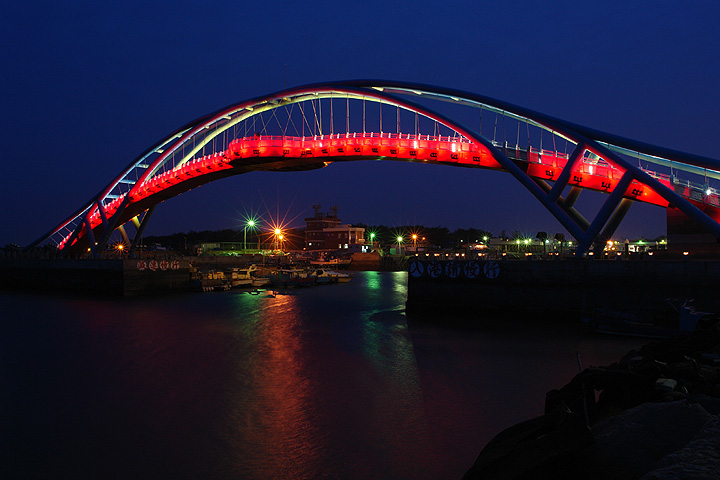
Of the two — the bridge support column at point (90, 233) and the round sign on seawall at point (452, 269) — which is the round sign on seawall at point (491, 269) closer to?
the round sign on seawall at point (452, 269)

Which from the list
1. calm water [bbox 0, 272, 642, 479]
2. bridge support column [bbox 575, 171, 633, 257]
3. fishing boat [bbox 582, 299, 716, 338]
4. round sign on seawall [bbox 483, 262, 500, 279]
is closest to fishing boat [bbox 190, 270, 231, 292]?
calm water [bbox 0, 272, 642, 479]

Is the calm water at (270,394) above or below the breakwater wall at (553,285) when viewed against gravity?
below

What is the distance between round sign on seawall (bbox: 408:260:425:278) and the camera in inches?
1120

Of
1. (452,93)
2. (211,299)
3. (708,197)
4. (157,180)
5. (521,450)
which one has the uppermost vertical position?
(452,93)

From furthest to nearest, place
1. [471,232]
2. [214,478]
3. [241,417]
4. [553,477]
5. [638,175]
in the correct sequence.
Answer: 1. [471,232]
2. [638,175]
3. [241,417]
4. [214,478]
5. [553,477]

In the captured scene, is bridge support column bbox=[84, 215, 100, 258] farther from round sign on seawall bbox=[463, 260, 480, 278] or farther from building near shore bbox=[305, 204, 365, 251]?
building near shore bbox=[305, 204, 365, 251]

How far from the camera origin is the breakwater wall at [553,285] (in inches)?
834

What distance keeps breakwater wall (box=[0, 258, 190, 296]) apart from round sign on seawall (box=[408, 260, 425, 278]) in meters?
27.2

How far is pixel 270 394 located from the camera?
45.0 ft

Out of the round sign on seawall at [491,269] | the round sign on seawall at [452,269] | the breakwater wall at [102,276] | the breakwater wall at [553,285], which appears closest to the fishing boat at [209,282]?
the breakwater wall at [102,276]

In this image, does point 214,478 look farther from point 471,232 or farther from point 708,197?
point 471,232

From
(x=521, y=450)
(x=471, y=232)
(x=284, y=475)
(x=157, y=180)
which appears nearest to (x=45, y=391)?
(x=284, y=475)

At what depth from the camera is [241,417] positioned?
11.6m

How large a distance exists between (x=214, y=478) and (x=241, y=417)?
3.13 m
